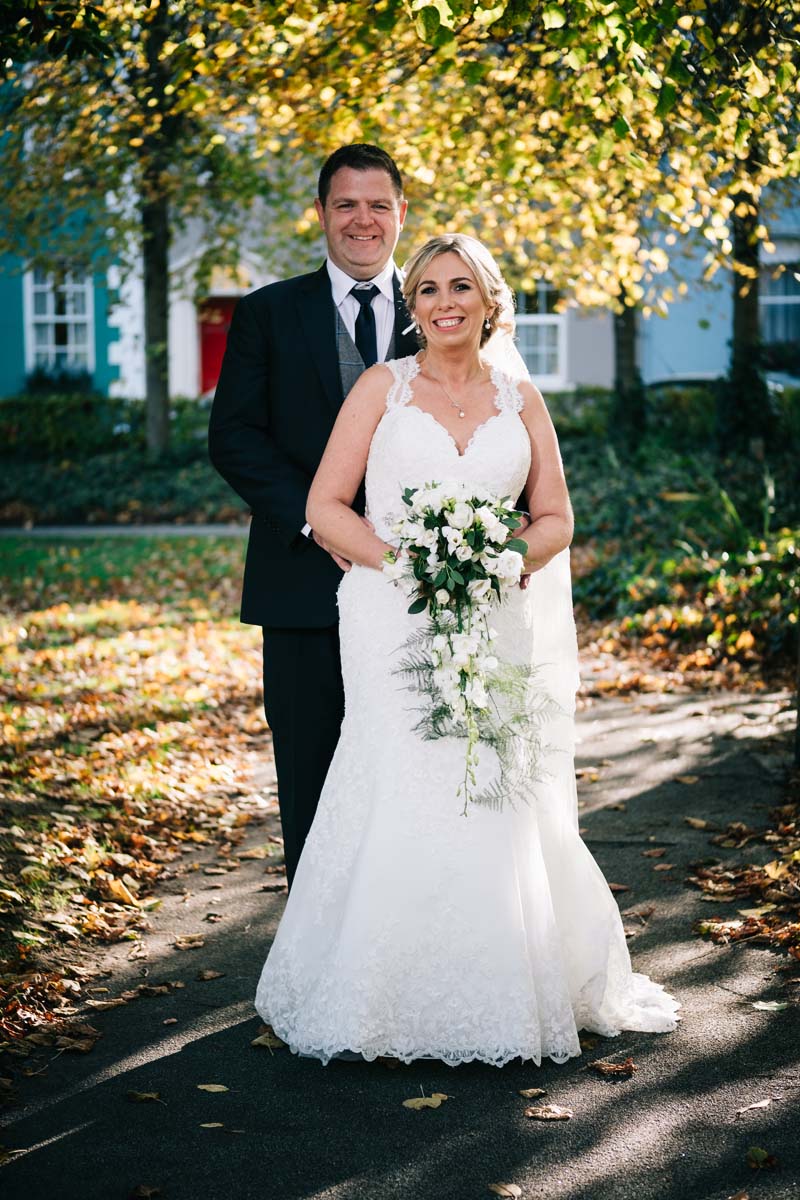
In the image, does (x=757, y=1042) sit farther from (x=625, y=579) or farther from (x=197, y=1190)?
(x=625, y=579)

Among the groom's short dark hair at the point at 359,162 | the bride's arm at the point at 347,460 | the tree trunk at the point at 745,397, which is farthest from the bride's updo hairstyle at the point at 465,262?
the tree trunk at the point at 745,397

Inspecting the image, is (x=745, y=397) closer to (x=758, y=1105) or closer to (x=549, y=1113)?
(x=758, y=1105)

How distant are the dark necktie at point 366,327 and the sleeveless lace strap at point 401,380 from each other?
0.48 m

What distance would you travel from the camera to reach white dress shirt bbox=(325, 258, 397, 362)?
15.8 feet

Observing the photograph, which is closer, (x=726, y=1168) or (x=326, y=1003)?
(x=726, y=1168)

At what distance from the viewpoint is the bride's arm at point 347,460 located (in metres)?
4.27

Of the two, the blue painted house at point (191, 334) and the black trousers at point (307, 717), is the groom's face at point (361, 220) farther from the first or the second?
the blue painted house at point (191, 334)

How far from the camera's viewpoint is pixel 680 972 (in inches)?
183

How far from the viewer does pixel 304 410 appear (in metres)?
4.78

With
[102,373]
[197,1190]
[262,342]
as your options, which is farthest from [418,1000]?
[102,373]

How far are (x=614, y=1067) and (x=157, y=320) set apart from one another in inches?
685

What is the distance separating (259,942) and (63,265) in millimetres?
15424

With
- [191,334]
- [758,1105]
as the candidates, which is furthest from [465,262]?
[191,334]

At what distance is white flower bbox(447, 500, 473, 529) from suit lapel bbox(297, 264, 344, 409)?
1089mm
